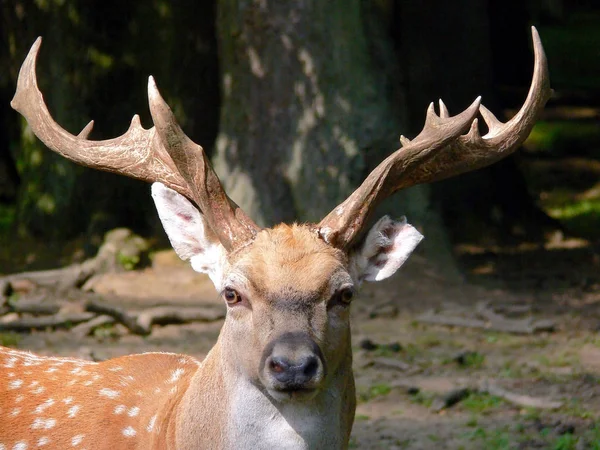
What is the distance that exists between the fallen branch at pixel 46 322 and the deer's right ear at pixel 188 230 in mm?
4449

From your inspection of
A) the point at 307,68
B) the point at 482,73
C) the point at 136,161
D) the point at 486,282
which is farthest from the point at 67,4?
the point at 136,161

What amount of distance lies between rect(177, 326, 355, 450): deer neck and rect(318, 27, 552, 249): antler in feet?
1.80

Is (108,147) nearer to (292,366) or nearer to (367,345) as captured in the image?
(292,366)

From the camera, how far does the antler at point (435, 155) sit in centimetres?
455

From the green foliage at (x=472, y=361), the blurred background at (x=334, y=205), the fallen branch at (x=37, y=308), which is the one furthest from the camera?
the fallen branch at (x=37, y=308)

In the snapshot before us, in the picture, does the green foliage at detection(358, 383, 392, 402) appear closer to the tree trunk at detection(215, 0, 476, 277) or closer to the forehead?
the tree trunk at detection(215, 0, 476, 277)

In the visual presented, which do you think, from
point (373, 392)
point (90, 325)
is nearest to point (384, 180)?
point (373, 392)

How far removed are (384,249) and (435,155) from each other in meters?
0.46

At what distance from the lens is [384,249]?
477 centimetres

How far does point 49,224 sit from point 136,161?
7.49m

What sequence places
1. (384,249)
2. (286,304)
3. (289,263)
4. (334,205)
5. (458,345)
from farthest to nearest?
1. (334,205)
2. (458,345)
3. (384,249)
4. (289,263)
5. (286,304)

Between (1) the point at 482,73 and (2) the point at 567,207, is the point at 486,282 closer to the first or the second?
(1) the point at 482,73

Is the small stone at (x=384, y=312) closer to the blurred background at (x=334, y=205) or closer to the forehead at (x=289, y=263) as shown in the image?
the blurred background at (x=334, y=205)

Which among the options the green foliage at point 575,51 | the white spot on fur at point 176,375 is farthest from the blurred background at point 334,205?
the green foliage at point 575,51
